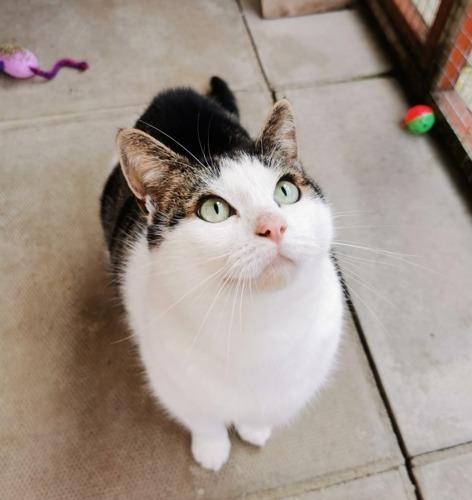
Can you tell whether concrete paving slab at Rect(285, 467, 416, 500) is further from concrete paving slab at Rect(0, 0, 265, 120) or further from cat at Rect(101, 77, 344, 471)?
concrete paving slab at Rect(0, 0, 265, 120)

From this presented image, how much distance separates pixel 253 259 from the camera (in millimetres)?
799

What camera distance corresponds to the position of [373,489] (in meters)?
1.32

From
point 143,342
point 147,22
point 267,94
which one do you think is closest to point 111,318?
point 143,342

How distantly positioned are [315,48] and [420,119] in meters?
A: 0.67

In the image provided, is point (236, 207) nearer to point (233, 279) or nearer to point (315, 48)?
point (233, 279)

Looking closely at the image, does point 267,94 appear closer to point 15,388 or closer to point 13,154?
point 13,154

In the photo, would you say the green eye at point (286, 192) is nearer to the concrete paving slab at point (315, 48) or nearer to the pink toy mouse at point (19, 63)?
the concrete paving slab at point (315, 48)

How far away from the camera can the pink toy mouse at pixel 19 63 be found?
85.2 inches

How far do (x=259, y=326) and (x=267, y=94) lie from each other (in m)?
1.51

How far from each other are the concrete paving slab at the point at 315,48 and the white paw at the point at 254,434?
152 cm

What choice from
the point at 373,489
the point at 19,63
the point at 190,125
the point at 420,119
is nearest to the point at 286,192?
the point at 190,125

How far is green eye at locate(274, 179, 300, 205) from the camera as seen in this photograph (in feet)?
3.06

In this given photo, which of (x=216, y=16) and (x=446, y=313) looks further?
(x=216, y=16)

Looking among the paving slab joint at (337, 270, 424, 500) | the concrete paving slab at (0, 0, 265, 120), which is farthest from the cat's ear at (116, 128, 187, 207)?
the concrete paving slab at (0, 0, 265, 120)
